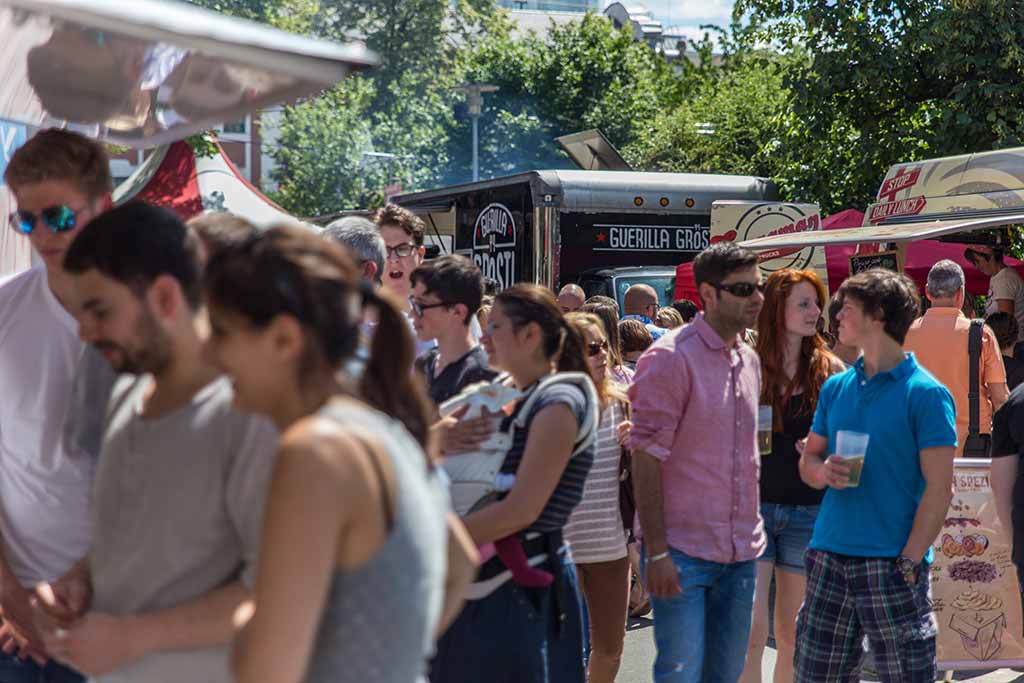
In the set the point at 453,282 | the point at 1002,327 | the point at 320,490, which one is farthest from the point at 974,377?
the point at 320,490

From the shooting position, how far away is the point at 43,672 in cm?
299

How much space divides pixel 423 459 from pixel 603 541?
10.8ft

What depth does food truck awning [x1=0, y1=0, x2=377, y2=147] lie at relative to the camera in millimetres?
2053

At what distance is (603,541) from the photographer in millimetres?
5363

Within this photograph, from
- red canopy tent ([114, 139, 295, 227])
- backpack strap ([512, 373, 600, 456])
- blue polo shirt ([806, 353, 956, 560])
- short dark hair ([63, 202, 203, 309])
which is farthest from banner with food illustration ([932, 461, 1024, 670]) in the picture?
red canopy tent ([114, 139, 295, 227])

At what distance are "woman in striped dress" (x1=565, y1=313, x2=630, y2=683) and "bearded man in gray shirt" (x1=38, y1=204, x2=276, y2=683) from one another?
3.03m

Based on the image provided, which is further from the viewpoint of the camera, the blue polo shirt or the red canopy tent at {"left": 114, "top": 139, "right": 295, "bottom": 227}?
the red canopy tent at {"left": 114, "top": 139, "right": 295, "bottom": 227}

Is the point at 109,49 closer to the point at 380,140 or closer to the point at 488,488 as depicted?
the point at 488,488

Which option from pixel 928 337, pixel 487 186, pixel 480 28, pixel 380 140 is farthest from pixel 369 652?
pixel 480 28

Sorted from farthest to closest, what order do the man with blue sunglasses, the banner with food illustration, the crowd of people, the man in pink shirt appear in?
the banner with food illustration, the man in pink shirt, the man with blue sunglasses, the crowd of people

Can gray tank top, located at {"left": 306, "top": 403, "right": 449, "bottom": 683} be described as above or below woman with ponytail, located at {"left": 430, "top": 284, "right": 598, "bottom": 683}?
above

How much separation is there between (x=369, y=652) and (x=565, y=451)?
2045 millimetres

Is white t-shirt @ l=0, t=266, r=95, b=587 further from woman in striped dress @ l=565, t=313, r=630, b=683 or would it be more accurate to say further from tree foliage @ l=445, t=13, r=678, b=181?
tree foliage @ l=445, t=13, r=678, b=181

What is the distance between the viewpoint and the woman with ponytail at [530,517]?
3.94 m
